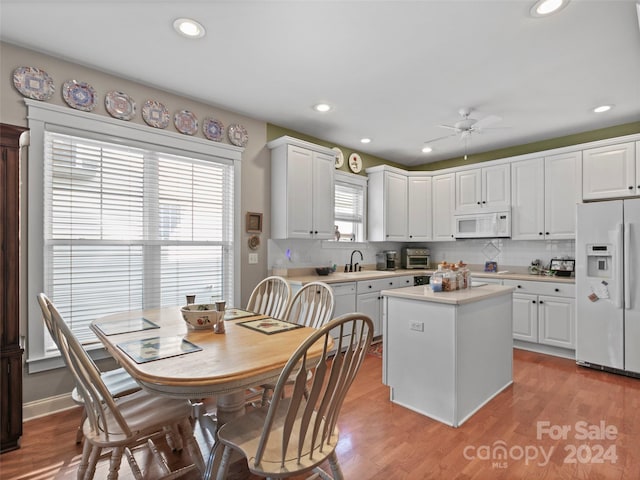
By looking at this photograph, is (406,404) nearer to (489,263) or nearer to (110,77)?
(489,263)

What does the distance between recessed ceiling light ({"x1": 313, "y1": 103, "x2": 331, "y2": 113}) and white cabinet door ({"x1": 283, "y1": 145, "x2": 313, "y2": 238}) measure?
49 cm

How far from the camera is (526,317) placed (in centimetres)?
401

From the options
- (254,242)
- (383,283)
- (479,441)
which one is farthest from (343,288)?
(479,441)

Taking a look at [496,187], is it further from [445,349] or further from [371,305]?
[445,349]

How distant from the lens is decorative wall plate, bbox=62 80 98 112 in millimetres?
2551

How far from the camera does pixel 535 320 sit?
3.94m

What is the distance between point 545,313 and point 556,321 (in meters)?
0.13

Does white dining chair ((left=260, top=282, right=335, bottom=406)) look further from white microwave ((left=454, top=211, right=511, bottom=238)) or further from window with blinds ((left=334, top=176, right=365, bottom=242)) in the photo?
white microwave ((left=454, top=211, right=511, bottom=238))

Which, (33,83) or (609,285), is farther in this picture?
(609,285)

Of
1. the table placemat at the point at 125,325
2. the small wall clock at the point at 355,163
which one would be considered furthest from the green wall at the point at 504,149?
the table placemat at the point at 125,325

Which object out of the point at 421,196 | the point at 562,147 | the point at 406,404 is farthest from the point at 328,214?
the point at 562,147

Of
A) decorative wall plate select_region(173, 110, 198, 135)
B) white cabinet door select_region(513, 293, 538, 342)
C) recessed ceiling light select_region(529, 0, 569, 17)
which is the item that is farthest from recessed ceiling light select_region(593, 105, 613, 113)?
decorative wall plate select_region(173, 110, 198, 135)

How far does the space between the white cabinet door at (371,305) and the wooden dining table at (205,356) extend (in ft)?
6.66

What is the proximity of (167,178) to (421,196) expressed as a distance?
11.9ft
